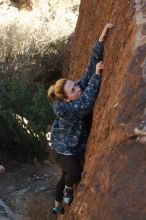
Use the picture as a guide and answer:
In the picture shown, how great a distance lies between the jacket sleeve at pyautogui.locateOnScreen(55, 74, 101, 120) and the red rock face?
8 centimetres

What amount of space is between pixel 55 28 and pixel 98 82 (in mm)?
12244

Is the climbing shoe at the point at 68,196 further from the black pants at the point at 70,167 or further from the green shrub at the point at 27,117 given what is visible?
the green shrub at the point at 27,117

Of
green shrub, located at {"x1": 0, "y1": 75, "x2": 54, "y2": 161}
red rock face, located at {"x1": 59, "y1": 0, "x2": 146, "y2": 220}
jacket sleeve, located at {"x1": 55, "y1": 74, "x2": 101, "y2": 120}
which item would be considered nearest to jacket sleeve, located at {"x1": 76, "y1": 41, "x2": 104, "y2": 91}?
red rock face, located at {"x1": 59, "y1": 0, "x2": 146, "y2": 220}

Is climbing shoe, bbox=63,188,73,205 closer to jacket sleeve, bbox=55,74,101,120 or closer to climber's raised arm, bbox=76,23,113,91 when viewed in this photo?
jacket sleeve, bbox=55,74,101,120

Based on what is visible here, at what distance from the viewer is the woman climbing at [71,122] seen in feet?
16.9

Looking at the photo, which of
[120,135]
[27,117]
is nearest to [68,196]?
[120,135]

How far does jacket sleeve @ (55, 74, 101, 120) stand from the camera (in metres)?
5.09

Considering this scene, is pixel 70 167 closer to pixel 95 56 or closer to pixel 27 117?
pixel 95 56

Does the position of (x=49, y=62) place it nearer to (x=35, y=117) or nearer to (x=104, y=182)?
(x=35, y=117)

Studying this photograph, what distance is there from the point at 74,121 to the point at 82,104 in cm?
20

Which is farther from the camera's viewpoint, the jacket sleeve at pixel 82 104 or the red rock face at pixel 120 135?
the jacket sleeve at pixel 82 104

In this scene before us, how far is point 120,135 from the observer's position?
4027mm

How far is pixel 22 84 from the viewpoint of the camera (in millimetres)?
11719

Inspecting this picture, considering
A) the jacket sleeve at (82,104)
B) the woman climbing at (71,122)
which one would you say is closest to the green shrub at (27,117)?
the woman climbing at (71,122)
